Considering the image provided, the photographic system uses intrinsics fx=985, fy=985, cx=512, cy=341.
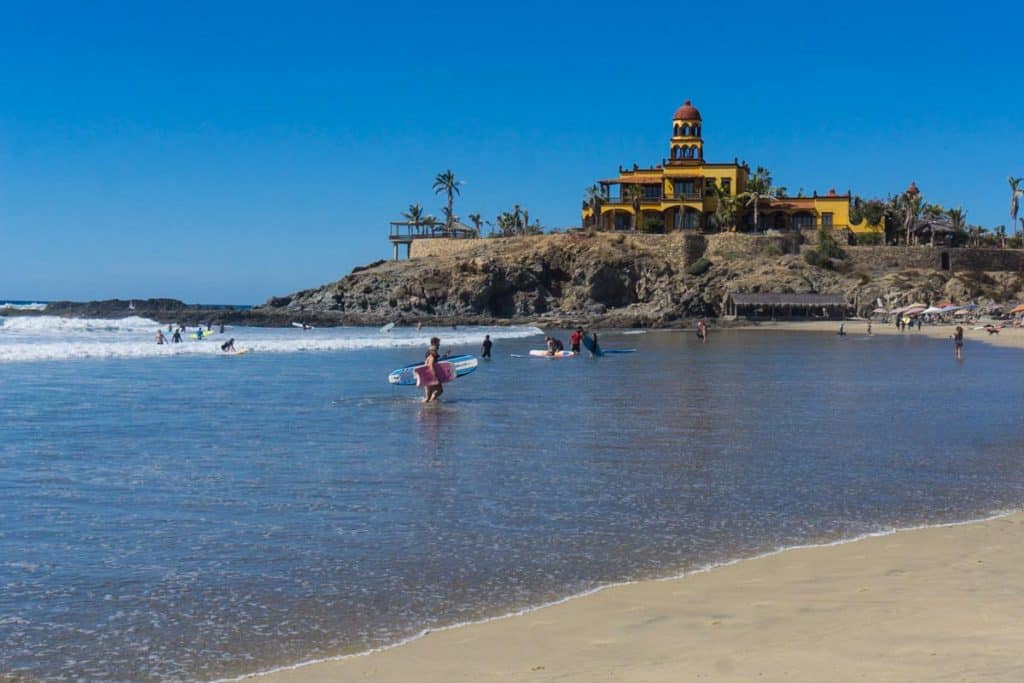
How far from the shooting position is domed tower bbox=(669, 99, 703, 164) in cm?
8669

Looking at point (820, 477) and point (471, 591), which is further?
point (820, 477)

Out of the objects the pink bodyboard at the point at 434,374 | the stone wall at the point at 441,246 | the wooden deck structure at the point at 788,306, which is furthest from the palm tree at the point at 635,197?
the pink bodyboard at the point at 434,374

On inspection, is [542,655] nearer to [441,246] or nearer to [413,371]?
[413,371]

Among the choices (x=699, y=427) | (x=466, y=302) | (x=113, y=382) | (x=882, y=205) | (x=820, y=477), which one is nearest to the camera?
(x=820, y=477)

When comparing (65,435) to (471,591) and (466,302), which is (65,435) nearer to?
(471,591)

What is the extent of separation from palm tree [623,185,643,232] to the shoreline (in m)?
80.9

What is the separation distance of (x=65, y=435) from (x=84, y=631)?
32.8 feet

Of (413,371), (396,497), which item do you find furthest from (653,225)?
(396,497)

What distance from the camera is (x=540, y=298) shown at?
3354 inches

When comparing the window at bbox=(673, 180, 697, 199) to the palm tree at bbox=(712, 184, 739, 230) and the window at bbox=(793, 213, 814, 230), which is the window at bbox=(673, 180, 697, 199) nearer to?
the palm tree at bbox=(712, 184, 739, 230)

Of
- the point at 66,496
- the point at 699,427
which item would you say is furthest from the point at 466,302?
the point at 66,496

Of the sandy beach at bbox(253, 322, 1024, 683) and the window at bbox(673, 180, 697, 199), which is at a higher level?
the window at bbox(673, 180, 697, 199)

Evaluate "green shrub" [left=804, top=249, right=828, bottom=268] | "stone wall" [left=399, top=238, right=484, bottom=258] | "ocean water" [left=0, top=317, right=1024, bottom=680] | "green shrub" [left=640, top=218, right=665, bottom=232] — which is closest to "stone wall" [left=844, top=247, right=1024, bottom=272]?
"green shrub" [left=804, top=249, right=828, bottom=268]

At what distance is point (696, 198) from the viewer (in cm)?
8688
